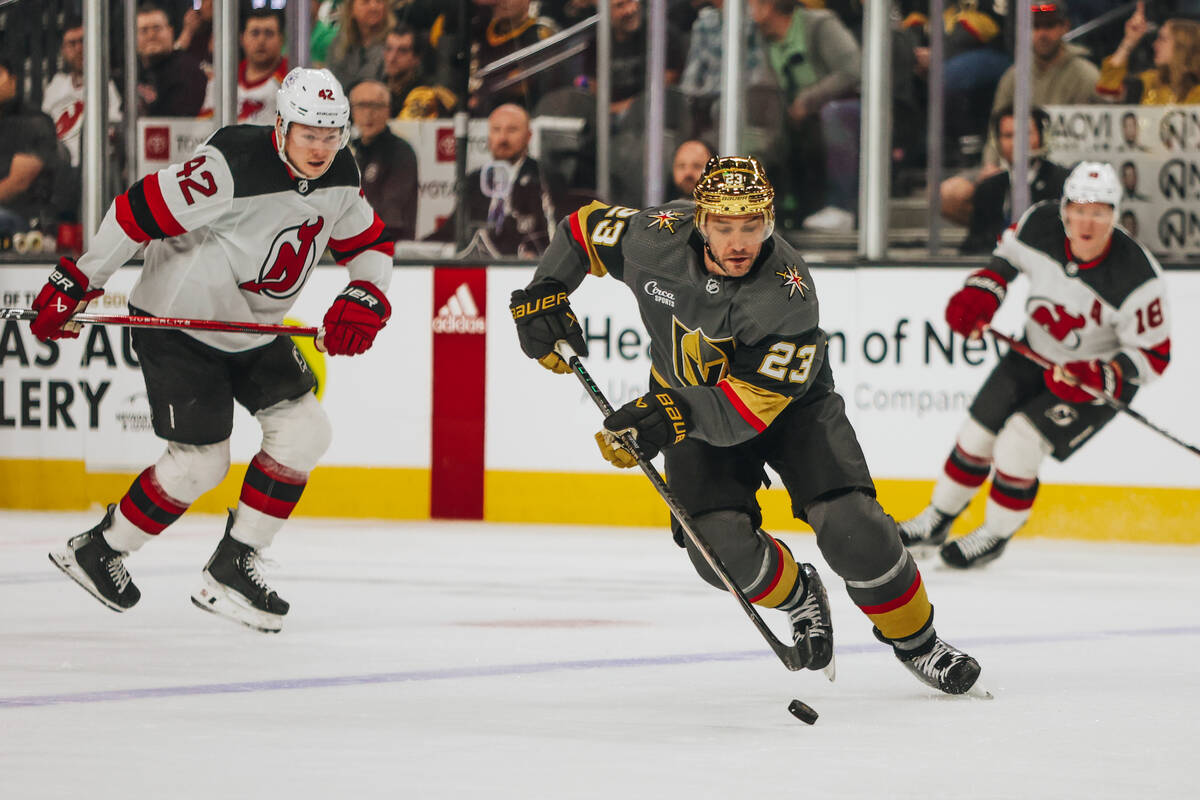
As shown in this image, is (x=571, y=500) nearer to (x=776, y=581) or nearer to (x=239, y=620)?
(x=239, y=620)

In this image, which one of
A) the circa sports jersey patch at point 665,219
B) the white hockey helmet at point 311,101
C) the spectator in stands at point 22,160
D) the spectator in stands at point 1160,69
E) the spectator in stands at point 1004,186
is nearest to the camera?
the circa sports jersey patch at point 665,219

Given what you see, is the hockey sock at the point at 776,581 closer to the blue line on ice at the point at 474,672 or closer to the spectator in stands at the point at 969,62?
the blue line on ice at the point at 474,672

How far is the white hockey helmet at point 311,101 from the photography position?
13.9 ft

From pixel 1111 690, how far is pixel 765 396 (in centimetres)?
91

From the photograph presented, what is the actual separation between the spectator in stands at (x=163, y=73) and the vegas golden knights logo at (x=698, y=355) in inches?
168

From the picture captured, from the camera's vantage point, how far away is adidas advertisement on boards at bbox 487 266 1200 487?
21.6 feet

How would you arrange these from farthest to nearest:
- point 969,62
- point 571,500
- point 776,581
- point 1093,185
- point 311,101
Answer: point 571,500 < point 969,62 < point 1093,185 < point 311,101 < point 776,581

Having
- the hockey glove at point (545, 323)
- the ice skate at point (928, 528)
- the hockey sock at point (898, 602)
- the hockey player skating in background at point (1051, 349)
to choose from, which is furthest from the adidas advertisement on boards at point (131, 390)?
the hockey sock at point (898, 602)

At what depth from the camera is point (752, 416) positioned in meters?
3.46

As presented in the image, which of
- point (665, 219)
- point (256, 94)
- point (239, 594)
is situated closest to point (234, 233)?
point (239, 594)

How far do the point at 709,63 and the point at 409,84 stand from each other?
1130mm

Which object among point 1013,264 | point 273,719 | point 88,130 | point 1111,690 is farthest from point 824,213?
point 273,719

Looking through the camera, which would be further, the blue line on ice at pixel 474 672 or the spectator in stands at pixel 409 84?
the spectator in stands at pixel 409 84

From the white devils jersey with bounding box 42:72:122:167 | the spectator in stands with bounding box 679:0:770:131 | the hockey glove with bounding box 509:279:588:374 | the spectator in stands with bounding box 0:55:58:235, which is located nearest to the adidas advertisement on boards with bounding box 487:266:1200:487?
the spectator in stands with bounding box 679:0:770:131
